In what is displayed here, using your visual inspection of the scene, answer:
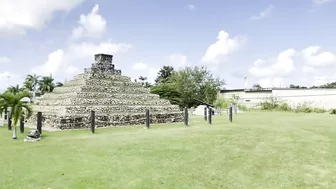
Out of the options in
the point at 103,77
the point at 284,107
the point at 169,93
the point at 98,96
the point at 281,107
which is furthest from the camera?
the point at 169,93

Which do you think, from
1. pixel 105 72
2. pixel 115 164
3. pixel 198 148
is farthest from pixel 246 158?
pixel 105 72

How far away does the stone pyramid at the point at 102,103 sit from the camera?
16.5m

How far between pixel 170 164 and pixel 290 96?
35.1 m

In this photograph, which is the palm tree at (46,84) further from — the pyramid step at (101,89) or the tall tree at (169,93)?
the pyramid step at (101,89)

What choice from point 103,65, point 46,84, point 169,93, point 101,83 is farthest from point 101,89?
point 46,84

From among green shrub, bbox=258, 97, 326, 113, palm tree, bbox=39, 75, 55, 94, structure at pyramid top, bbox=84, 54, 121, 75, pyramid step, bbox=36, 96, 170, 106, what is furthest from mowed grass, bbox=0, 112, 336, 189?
palm tree, bbox=39, 75, 55, 94

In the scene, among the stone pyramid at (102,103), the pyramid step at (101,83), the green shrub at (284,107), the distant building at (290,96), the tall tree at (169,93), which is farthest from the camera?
the tall tree at (169,93)

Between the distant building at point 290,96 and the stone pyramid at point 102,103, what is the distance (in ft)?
73.9

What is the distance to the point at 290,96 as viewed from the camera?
38500 mm

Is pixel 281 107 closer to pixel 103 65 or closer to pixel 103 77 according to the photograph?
pixel 103 65

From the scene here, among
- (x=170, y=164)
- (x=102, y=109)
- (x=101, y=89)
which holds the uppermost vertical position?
(x=101, y=89)

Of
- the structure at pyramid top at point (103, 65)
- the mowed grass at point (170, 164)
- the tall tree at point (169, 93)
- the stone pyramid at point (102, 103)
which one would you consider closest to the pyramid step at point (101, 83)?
the stone pyramid at point (102, 103)

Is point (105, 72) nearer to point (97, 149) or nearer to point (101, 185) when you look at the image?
point (97, 149)

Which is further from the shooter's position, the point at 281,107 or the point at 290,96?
the point at 290,96
